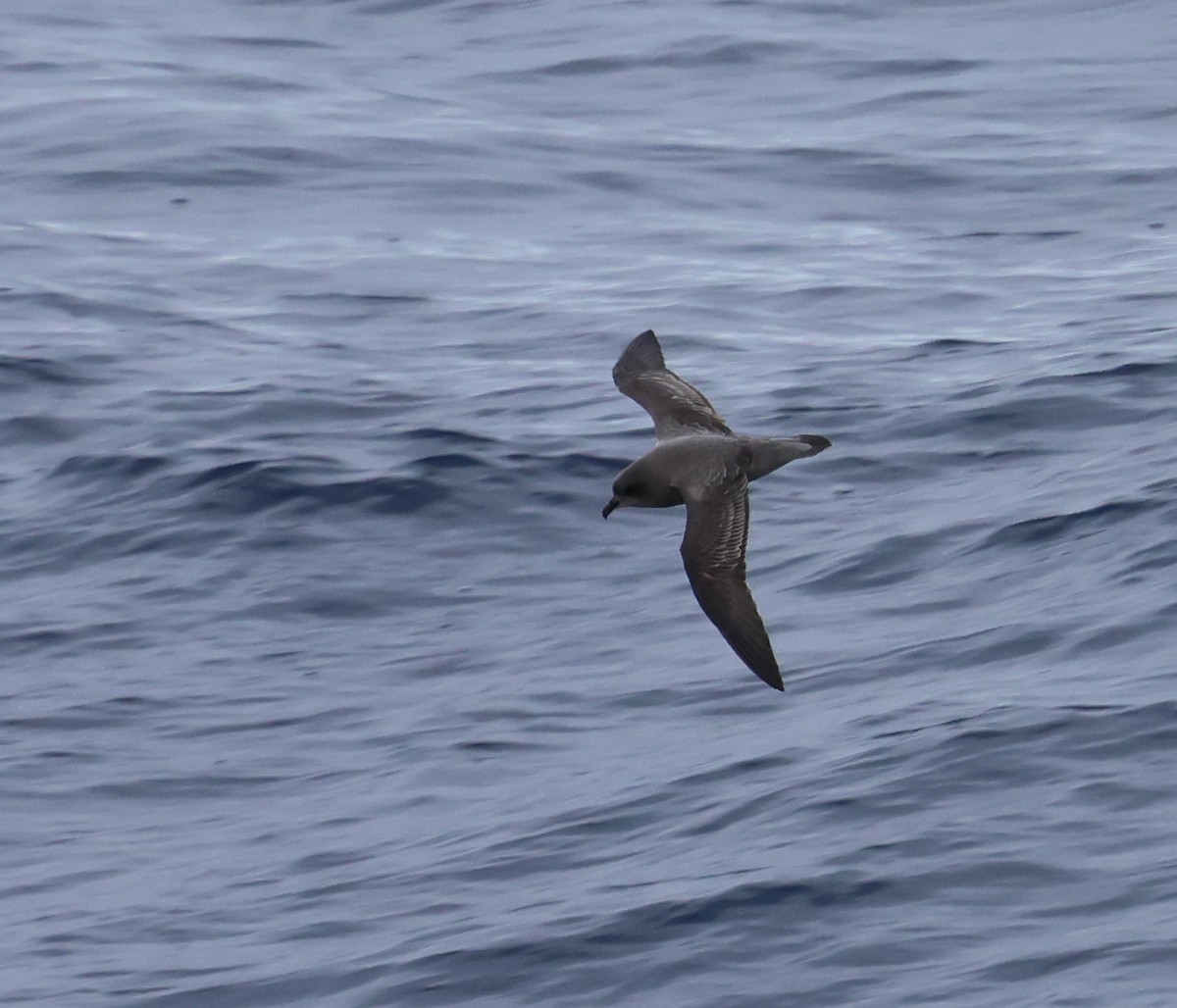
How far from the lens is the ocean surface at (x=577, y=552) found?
8.37 metres

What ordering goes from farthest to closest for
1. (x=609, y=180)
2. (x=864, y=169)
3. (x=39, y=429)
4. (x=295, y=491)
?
(x=609, y=180)
(x=864, y=169)
(x=39, y=429)
(x=295, y=491)

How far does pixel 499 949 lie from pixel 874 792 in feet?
5.36

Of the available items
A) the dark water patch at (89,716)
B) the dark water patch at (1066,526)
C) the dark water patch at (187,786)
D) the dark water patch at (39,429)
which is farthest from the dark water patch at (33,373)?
the dark water patch at (1066,526)

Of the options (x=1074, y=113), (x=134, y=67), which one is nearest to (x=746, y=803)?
(x=1074, y=113)

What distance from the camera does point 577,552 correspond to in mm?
12109

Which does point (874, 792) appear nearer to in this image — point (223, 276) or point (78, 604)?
point (78, 604)

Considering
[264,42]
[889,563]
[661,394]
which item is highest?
[264,42]

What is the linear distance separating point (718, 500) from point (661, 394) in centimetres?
153

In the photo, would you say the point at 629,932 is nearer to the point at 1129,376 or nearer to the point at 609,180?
the point at 1129,376

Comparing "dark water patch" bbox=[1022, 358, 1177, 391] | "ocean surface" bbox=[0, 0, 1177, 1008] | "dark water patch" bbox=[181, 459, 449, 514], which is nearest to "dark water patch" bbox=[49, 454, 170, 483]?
"ocean surface" bbox=[0, 0, 1177, 1008]

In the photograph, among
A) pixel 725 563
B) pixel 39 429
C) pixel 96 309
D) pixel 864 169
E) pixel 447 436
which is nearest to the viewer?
pixel 725 563

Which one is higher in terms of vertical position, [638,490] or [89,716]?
[638,490]

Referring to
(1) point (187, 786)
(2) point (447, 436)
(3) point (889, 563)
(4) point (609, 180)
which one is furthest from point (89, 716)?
(4) point (609, 180)

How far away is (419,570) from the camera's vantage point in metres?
12.0
